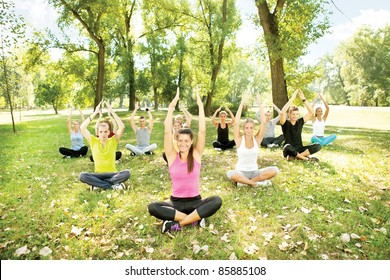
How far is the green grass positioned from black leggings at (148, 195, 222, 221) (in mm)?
322

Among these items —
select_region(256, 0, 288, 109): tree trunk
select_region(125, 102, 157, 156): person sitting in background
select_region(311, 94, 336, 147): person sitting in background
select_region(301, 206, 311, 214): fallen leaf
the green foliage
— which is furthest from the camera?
the green foliage

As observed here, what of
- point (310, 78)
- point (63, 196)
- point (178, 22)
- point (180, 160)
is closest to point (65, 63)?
point (178, 22)

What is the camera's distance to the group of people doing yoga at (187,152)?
493 cm

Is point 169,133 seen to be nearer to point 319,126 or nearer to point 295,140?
point 295,140

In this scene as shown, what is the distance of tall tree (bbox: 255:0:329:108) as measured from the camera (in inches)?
624

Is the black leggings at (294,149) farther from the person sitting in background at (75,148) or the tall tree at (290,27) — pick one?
the tall tree at (290,27)

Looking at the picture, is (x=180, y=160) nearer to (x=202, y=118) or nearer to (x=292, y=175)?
(x=202, y=118)

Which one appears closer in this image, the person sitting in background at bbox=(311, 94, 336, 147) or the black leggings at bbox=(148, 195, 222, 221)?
the black leggings at bbox=(148, 195, 222, 221)

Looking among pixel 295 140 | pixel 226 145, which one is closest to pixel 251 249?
pixel 295 140

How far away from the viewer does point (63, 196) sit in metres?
6.89

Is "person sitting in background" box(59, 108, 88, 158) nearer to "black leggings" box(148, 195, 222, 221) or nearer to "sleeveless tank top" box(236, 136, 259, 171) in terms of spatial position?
"sleeveless tank top" box(236, 136, 259, 171)

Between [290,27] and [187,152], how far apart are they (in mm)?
15658

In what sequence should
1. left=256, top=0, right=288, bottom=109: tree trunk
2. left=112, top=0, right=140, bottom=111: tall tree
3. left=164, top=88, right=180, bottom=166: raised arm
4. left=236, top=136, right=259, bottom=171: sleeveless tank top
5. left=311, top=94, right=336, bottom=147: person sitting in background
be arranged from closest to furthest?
left=164, top=88, right=180, bottom=166: raised arm → left=236, top=136, right=259, bottom=171: sleeveless tank top → left=311, top=94, right=336, bottom=147: person sitting in background → left=256, top=0, right=288, bottom=109: tree trunk → left=112, top=0, right=140, bottom=111: tall tree

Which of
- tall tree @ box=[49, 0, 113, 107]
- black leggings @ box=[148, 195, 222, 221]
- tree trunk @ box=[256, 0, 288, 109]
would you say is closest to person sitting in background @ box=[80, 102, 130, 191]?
black leggings @ box=[148, 195, 222, 221]
